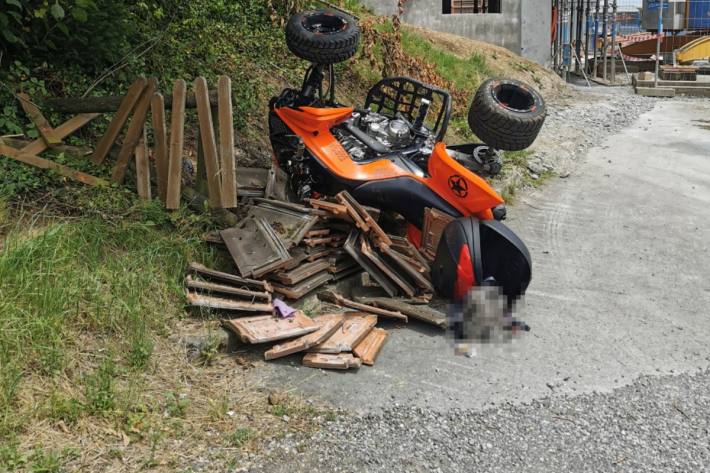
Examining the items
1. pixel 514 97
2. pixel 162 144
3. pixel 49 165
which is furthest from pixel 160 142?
pixel 514 97

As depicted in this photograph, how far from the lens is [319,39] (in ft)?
22.8

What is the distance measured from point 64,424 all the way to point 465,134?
8.43 metres

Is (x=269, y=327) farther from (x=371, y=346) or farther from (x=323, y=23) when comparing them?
(x=323, y=23)

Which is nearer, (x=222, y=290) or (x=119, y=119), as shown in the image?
(x=222, y=290)

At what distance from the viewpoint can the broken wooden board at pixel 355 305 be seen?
553 centimetres

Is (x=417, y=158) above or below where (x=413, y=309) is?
above

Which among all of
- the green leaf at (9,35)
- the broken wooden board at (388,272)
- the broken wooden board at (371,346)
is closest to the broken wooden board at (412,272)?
the broken wooden board at (388,272)

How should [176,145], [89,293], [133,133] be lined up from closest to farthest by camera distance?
[89,293] < [176,145] < [133,133]

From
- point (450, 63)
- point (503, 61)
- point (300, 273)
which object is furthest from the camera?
point (503, 61)

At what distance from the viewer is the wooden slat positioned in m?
6.00

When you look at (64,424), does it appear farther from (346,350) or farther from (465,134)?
(465,134)

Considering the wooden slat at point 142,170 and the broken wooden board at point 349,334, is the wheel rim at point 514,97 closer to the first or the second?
the broken wooden board at point 349,334

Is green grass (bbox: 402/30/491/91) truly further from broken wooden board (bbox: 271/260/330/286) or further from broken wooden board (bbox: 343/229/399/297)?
broken wooden board (bbox: 271/260/330/286)

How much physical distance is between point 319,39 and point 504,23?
45.1 feet
